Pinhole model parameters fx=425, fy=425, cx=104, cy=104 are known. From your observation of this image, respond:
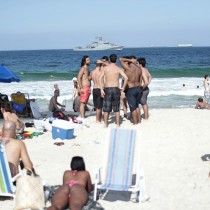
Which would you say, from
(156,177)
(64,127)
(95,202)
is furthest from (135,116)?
(95,202)

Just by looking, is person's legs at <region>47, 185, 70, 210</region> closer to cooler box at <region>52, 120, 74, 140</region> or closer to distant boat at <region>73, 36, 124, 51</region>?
cooler box at <region>52, 120, 74, 140</region>

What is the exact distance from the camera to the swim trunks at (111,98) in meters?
8.66

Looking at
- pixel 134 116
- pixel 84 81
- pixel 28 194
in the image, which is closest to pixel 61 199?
pixel 28 194

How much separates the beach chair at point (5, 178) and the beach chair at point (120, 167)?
979 millimetres

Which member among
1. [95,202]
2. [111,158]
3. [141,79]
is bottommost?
[95,202]

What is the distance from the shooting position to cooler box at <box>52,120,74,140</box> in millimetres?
8273

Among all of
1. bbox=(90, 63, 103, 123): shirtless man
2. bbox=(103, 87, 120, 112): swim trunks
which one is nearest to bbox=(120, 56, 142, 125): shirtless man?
bbox=(103, 87, 120, 112): swim trunks

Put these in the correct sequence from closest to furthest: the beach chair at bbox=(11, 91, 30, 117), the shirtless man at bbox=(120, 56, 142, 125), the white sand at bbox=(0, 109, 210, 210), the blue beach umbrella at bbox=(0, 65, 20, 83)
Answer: the white sand at bbox=(0, 109, 210, 210) < the shirtless man at bbox=(120, 56, 142, 125) < the blue beach umbrella at bbox=(0, 65, 20, 83) < the beach chair at bbox=(11, 91, 30, 117)

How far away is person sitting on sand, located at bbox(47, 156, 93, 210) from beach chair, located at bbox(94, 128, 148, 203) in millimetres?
243

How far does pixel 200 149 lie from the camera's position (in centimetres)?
753

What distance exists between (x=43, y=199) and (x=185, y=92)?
16.9 m

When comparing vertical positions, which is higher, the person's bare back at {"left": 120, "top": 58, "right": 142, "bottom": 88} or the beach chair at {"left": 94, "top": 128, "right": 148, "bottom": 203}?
the person's bare back at {"left": 120, "top": 58, "right": 142, "bottom": 88}

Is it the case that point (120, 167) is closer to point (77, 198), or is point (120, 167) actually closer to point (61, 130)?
point (77, 198)

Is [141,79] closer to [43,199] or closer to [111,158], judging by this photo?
[111,158]
